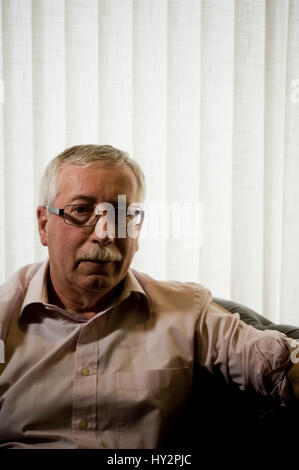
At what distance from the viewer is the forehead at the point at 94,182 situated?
1.02m

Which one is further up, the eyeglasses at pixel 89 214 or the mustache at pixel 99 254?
the eyeglasses at pixel 89 214

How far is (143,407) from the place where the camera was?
1.03m

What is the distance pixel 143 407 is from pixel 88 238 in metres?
0.45

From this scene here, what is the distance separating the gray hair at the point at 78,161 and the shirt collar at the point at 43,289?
20 cm

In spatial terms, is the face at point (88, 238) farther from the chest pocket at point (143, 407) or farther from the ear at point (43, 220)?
the chest pocket at point (143, 407)

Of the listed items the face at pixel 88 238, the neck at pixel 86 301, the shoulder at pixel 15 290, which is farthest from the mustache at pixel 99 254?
the shoulder at pixel 15 290

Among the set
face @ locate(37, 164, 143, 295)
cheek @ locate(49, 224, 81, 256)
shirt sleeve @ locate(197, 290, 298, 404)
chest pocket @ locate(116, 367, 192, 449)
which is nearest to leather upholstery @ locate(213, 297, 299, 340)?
shirt sleeve @ locate(197, 290, 298, 404)

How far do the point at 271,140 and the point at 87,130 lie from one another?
0.84 meters

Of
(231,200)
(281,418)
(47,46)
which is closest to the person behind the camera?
(281,418)

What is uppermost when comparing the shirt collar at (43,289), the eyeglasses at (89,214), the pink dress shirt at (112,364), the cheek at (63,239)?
the eyeglasses at (89,214)

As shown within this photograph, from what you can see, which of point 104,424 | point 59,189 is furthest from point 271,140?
point 104,424

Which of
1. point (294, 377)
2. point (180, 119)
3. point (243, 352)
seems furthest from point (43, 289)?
point (180, 119)

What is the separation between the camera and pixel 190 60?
172 centimetres

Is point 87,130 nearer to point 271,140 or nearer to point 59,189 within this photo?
point 59,189
